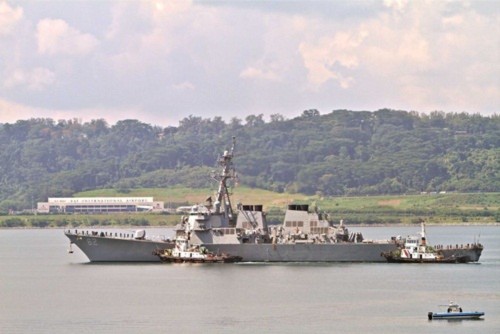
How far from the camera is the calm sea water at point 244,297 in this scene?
70.4m

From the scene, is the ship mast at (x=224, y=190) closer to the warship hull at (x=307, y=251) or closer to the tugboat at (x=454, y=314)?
the warship hull at (x=307, y=251)

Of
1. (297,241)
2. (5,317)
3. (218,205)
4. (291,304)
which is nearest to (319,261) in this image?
(297,241)

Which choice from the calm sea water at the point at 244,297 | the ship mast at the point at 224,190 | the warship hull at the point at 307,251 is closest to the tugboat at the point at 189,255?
the warship hull at the point at 307,251

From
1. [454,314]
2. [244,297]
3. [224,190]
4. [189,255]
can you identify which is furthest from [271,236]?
[454,314]

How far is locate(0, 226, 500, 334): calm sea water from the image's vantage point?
70.4m

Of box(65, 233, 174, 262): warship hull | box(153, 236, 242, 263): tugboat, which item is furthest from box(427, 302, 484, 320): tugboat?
box(65, 233, 174, 262): warship hull

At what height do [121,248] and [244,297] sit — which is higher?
[121,248]

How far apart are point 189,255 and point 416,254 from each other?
57.9 feet

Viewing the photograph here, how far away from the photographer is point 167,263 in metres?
106

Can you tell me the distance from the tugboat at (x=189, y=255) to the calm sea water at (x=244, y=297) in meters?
0.90

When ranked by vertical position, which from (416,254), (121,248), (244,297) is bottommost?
(244,297)

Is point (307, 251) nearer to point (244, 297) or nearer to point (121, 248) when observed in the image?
point (121, 248)

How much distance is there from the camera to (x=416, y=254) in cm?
10438

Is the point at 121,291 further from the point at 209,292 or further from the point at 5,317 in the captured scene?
the point at 5,317
